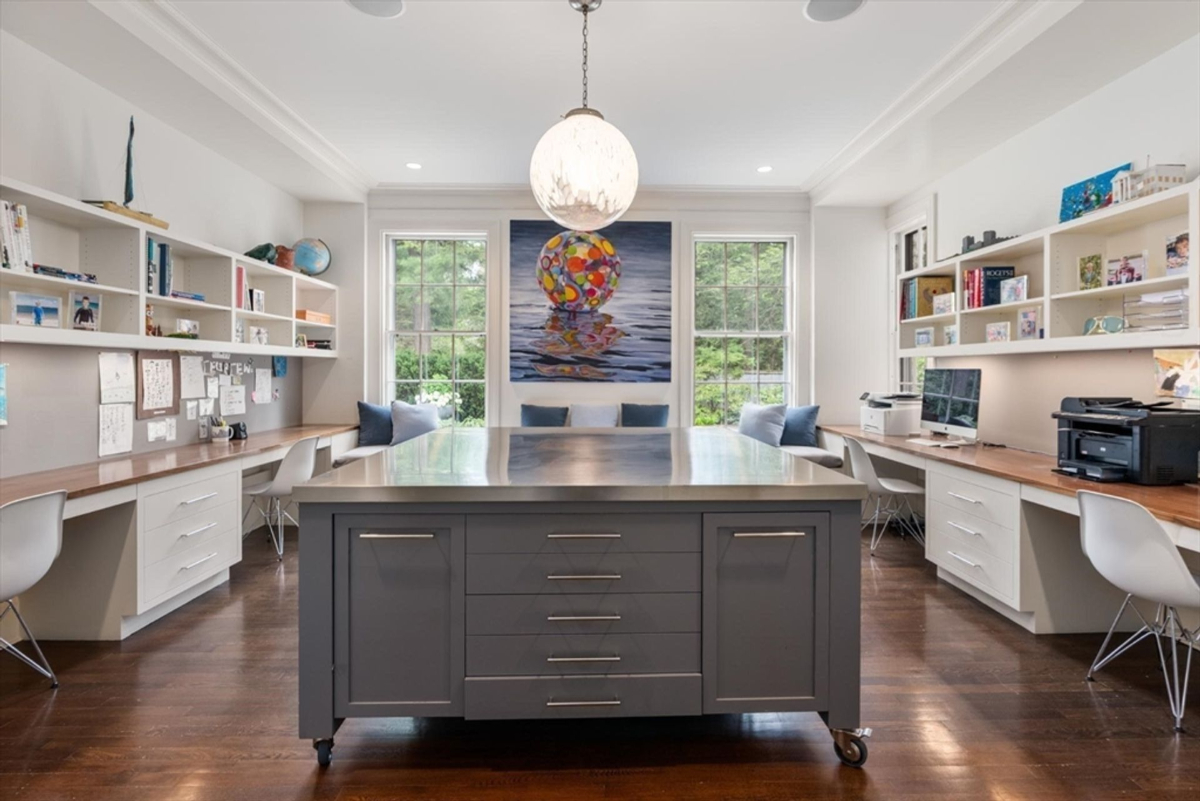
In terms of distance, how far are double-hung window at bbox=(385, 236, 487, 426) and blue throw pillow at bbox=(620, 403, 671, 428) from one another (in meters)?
1.42

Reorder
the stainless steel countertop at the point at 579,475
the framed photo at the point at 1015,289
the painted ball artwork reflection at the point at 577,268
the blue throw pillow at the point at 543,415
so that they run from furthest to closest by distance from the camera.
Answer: the blue throw pillow at the point at 543,415, the framed photo at the point at 1015,289, the painted ball artwork reflection at the point at 577,268, the stainless steel countertop at the point at 579,475

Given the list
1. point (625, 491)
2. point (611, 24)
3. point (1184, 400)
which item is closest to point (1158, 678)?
point (1184, 400)

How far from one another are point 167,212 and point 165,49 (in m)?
1.14

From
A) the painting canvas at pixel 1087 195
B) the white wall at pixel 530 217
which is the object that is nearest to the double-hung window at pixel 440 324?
the white wall at pixel 530 217

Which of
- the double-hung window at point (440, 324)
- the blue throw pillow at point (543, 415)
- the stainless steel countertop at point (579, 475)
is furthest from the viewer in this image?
the double-hung window at point (440, 324)

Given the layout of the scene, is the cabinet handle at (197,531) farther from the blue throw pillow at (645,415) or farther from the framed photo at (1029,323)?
the framed photo at (1029,323)

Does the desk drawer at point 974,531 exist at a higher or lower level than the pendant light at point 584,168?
lower

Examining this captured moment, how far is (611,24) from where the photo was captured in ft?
9.67

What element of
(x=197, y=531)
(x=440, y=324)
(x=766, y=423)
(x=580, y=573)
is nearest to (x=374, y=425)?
(x=440, y=324)

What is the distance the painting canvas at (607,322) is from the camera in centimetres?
566

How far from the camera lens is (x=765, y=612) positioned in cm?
182

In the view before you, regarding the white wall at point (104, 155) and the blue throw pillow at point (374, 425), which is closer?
the white wall at point (104, 155)

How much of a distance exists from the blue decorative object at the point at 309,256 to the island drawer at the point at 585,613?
4444mm

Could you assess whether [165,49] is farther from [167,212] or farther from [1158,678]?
[1158,678]
